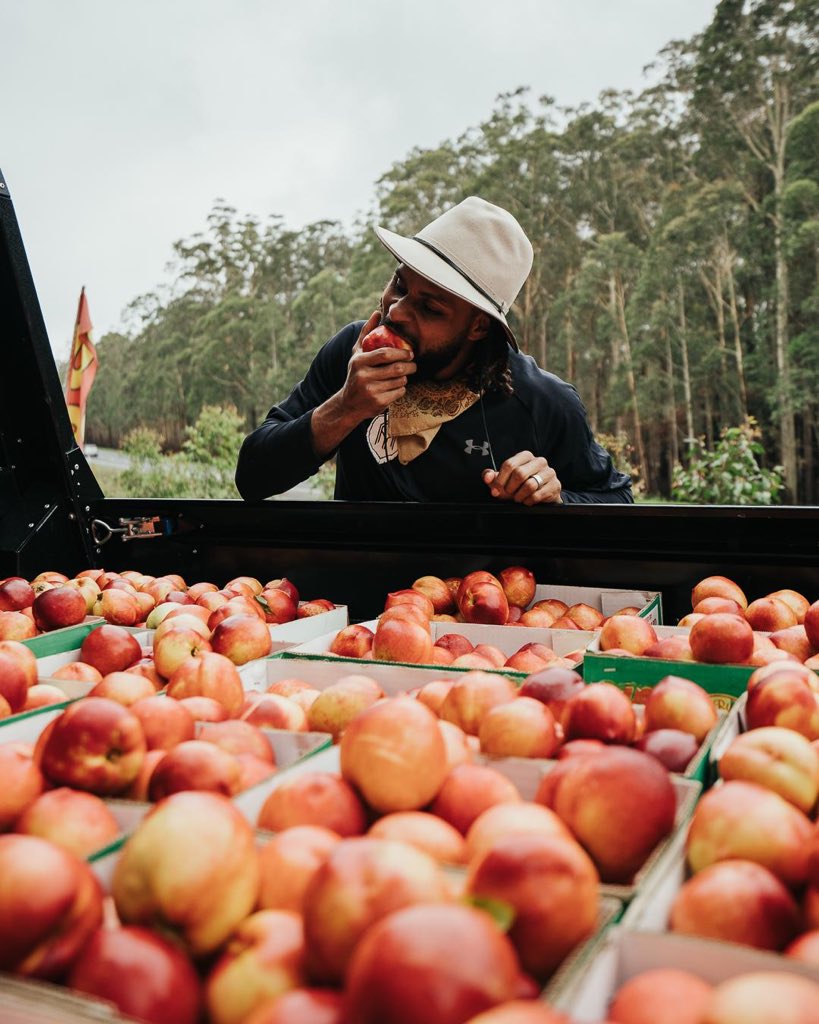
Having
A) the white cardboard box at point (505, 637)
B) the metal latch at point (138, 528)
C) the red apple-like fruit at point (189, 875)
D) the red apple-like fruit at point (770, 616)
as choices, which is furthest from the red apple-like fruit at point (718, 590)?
the metal latch at point (138, 528)

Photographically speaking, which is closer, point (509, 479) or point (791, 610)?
point (791, 610)

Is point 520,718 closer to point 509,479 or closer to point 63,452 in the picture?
point 509,479

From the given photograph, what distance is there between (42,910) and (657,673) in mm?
1102

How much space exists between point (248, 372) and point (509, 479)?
14237mm

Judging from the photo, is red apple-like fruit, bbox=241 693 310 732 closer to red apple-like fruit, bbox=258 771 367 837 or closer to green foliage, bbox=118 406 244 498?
red apple-like fruit, bbox=258 771 367 837

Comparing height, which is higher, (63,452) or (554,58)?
(554,58)

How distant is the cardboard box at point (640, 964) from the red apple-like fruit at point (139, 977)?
1.04 feet

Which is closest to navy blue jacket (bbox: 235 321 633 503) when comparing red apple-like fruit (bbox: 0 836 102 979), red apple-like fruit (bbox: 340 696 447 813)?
red apple-like fruit (bbox: 340 696 447 813)

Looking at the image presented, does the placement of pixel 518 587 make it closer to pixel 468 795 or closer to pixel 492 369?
pixel 492 369

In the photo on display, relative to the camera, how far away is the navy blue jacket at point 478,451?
9.71 ft

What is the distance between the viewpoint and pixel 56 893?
73 centimetres

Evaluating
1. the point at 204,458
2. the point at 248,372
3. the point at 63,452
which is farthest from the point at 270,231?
the point at 63,452

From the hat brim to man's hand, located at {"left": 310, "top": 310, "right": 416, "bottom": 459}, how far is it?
26 cm

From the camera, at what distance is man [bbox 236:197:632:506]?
2734 millimetres
